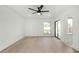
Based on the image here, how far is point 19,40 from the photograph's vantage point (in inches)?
114

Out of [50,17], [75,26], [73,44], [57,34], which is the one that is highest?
[50,17]

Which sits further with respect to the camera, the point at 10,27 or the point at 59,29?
the point at 10,27

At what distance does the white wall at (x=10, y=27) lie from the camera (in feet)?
9.46

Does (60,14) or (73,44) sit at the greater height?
(60,14)

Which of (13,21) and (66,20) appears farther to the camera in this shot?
(13,21)

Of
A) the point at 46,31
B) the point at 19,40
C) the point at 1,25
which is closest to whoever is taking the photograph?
the point at 46,31

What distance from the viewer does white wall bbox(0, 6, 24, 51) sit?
2.88 meters

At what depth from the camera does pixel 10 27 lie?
3273mm
